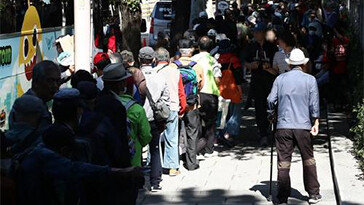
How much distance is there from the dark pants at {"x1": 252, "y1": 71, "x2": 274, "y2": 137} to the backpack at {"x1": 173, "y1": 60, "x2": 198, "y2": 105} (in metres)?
2.04

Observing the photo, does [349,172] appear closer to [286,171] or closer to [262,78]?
[286,171]

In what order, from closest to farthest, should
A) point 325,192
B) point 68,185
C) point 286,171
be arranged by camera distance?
point 68,185 < point 286,171 < point 325,192

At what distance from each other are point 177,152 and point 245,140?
139 inches

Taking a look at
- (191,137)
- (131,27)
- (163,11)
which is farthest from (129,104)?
(163,11)

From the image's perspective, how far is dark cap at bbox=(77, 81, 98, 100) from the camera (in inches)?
301

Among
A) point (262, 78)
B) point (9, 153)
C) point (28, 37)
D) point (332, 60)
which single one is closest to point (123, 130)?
point (9, 153)

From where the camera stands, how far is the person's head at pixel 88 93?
7586 millimetres

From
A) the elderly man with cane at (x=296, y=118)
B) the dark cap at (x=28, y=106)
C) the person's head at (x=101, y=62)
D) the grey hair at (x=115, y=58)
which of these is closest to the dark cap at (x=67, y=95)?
the dark cap at (x=28, y=106)

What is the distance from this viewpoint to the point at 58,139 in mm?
5863

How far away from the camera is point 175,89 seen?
12.1 m

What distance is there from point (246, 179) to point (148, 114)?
2019 mm

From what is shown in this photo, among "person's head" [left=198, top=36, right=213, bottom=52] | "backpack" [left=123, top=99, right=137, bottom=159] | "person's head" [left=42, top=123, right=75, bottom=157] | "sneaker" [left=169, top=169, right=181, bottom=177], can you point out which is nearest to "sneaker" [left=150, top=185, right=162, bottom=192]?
"sneaker" [left=169, top=169, right=181, bottom=177]

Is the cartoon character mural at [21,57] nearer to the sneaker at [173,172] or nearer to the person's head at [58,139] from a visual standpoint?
the sneaker at [173,172]

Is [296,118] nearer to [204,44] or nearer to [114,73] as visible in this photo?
[114,73]
